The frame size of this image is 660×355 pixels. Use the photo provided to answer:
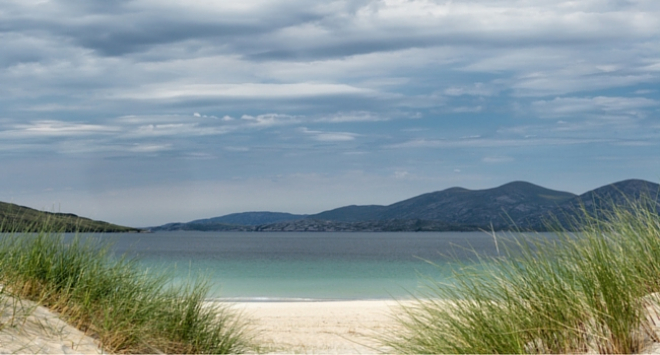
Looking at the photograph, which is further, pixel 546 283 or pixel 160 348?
pixel 160 348

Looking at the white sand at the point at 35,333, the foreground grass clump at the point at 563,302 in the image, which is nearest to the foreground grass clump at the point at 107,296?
the white sand at the point at 35,333

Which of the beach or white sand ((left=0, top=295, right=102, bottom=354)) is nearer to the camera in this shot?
white sand ((left=0, top=295, right=102, bottom=354))

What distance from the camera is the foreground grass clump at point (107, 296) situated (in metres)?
6.43

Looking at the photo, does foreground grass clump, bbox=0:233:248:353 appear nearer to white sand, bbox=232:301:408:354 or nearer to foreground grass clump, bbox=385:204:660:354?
white sand, bbox=232:301:408:354

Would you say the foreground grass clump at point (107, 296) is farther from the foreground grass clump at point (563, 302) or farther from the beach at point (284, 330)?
the foreground grass clump at point (563, 302)

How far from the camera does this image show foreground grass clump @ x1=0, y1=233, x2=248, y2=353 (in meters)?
6.43

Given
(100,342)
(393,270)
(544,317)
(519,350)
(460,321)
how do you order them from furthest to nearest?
(393,270), (100,342), (460,321), (544,317), (519,350)

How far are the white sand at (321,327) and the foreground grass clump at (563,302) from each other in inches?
189

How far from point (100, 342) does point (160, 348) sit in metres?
0.78

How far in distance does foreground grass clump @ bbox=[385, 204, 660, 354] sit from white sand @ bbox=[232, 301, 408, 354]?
15.8 ft

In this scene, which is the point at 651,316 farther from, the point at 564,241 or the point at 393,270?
the point at 393,270

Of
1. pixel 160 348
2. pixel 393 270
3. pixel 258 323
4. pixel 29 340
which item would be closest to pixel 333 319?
pixel 258 323

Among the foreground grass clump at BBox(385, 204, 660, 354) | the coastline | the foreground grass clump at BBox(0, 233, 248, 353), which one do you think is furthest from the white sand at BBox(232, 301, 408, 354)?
the foreground grass clump at BBox(385, 204, 660, 354)

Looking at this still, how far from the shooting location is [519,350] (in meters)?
4.49
